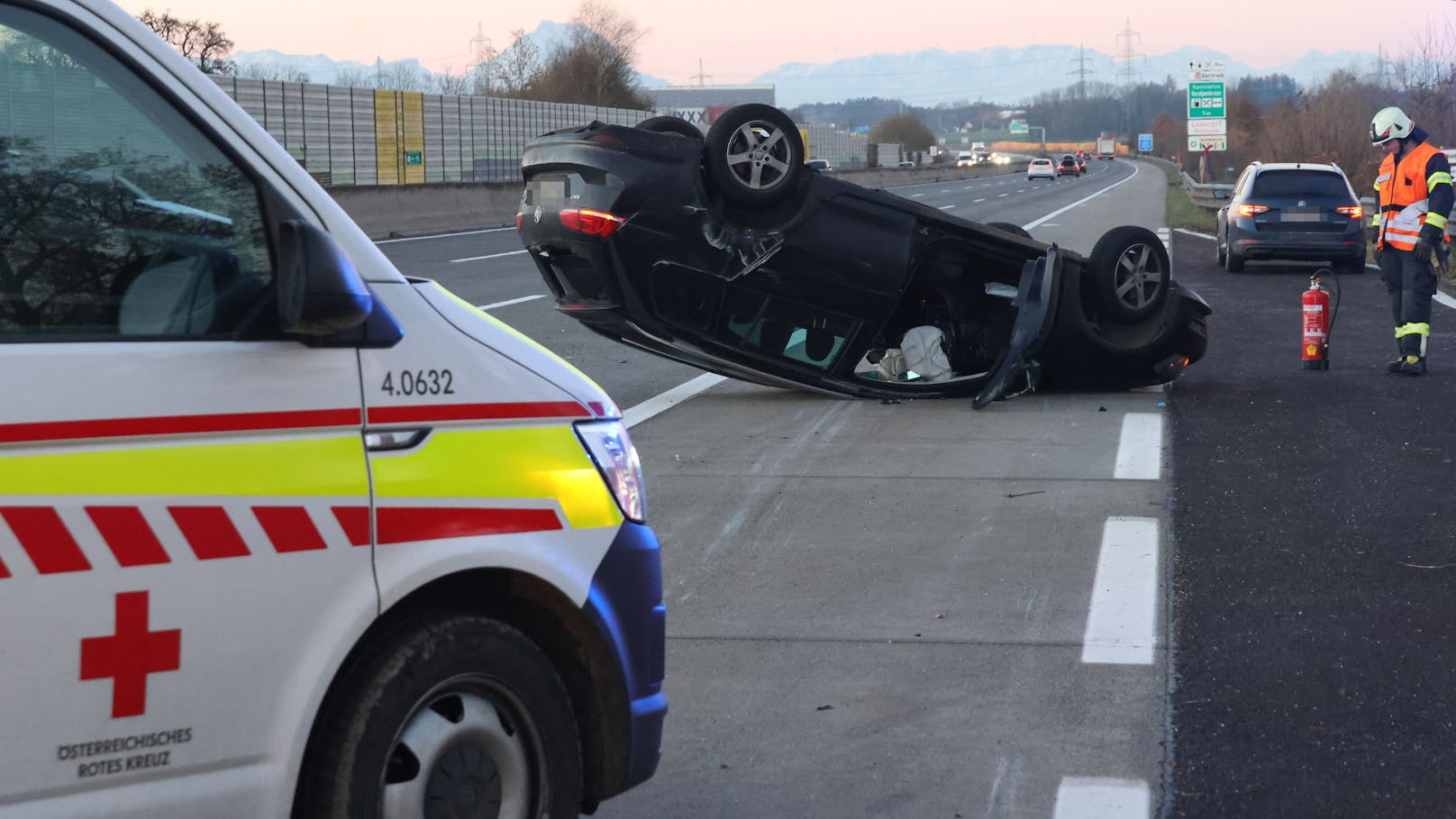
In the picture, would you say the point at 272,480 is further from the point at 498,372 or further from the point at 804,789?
the point at 804,789

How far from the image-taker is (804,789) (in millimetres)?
4453

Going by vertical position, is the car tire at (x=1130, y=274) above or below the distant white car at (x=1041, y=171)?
below

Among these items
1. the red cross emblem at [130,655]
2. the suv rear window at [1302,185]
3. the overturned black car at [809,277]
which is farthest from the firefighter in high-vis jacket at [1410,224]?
the red cross emblem at [130,655]

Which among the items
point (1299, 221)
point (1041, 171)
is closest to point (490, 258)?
point (1299, 221)

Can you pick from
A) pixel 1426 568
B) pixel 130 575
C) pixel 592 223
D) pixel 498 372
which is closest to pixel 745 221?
pixel 592 223

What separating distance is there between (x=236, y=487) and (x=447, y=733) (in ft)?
2.19

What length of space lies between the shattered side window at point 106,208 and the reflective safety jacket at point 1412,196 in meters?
10.7

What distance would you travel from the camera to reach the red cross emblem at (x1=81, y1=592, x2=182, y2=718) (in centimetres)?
271

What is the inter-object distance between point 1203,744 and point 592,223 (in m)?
5.78

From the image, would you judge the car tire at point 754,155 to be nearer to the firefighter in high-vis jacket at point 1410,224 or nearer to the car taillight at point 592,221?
the car taillight at point 592,221

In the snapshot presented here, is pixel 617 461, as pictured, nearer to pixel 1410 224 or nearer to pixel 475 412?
pixel 475 412

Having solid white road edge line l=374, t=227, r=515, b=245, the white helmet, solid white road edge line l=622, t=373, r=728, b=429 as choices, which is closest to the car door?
solid white road edge line l=622, t=373, r=728, b=429

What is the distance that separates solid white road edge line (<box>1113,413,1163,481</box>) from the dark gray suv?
497 inches

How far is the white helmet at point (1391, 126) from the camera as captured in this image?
495 inches
